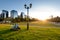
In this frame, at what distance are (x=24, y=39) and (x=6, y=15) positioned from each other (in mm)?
88645

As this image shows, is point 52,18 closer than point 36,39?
No

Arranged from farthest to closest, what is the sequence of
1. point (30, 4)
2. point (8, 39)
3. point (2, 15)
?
point (2, 15), point (30, 4), point (8, 39)

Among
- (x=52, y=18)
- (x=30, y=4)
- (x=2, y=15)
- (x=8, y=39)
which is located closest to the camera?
(x=8, y=39)

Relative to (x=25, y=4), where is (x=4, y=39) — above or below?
below

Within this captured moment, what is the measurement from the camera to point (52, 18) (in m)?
87.4

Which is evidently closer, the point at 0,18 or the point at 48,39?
the point at 48,39

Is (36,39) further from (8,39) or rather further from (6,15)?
(6,15)

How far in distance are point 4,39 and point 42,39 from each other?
440 centimetres

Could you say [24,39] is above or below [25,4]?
below

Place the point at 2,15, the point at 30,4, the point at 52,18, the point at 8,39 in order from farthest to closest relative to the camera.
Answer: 1. the point at 2,15
2. the point at 52,18
3. the point at 30,4
4. the point at 8,39

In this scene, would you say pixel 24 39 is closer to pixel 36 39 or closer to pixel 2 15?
pixel 36 39

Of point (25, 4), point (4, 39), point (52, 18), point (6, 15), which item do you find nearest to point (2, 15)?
point (6, 15)

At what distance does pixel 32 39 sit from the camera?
14039 mm

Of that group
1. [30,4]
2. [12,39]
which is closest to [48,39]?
[12,39]
